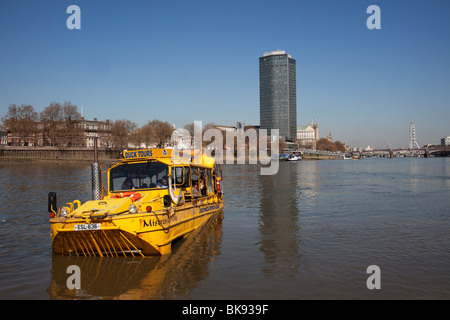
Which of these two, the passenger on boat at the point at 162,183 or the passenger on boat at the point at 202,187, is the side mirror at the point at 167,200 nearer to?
the passenger on boat at the point at 162,183

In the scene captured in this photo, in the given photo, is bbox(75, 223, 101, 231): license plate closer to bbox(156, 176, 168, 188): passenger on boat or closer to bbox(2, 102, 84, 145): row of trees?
bbox(156, 176, 168, 188): passenger on boat

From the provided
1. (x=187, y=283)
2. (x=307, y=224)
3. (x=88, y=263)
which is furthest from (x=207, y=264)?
(x=307, y=224)

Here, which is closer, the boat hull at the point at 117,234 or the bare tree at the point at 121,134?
the boat hull at the point at 117,234

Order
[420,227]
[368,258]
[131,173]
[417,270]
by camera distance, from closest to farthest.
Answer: [417,270]
[368,258]
[131,173]
[420,227]

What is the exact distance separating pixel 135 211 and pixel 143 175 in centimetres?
269

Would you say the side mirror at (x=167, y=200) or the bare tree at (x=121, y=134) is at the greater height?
the bare tree at (x=121, y=134)

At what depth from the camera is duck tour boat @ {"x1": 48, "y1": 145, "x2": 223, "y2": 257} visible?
962cm

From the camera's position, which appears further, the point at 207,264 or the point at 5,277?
the point at 207,264

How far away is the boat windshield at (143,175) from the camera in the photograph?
40.2ft

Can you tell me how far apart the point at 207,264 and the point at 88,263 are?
3.23 metres

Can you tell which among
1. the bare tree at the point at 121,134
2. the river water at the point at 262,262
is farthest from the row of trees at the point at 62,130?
the river water at the point at 262,262

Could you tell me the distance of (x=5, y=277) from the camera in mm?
9422

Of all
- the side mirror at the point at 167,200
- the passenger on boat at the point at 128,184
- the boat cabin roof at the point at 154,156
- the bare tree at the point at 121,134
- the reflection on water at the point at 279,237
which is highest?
the bare tree at the point at 121,134
